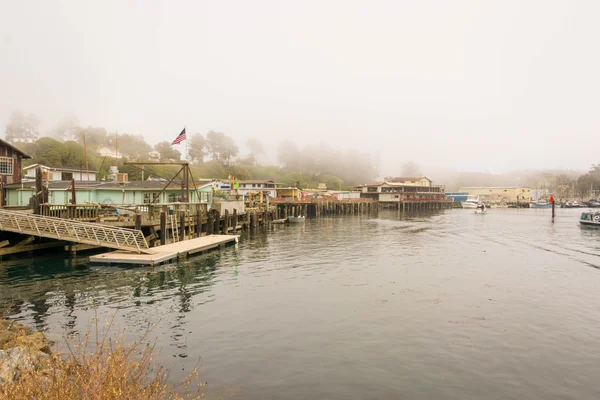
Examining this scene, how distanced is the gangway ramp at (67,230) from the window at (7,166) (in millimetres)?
17098

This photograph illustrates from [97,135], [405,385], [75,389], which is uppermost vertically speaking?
[97,135]

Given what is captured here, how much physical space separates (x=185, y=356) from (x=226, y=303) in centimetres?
697

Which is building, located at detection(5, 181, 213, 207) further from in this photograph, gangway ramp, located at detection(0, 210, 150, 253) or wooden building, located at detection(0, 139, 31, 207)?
gangway ramp, located at detection(0, 210, 150, 253)

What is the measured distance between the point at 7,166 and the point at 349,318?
45.2m

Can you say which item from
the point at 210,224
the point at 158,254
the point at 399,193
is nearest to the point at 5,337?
the point at 158,254

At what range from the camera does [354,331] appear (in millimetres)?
17109

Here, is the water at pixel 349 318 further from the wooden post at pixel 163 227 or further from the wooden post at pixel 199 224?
the wooden post at pixel 199 224

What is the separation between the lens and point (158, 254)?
3030 centimetres

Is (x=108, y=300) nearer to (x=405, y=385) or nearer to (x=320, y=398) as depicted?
(x=320, y=398)

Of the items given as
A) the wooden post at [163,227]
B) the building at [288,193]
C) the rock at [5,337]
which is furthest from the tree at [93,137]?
the rock at [5,337]

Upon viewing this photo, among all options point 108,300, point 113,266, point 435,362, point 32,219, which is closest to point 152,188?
point 32,219

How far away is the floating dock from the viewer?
28.4 metres

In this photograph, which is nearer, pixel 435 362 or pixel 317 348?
pixel 435 362

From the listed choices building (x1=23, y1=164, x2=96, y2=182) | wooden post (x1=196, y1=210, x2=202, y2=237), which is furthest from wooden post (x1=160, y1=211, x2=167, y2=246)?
building (x1=23, y1=164, x2=96, y2=182)
